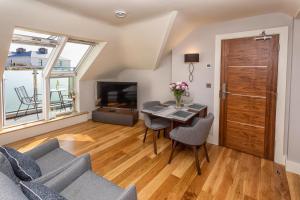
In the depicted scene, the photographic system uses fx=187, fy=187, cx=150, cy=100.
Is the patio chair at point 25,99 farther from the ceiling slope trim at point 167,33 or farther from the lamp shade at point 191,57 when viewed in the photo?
the lamp shade at point 191,57

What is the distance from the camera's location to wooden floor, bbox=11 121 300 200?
2.21 meters

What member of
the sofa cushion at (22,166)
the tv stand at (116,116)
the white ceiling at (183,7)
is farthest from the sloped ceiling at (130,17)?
the sofa cushion at (22,166)

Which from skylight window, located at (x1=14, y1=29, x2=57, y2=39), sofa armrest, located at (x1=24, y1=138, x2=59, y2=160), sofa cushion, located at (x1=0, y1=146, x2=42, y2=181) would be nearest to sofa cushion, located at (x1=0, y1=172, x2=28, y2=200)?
sofa cushion, located at (x1=0, y1=146, x2=42, y2=181)

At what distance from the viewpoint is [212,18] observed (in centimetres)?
315

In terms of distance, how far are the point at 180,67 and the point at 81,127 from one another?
271cm

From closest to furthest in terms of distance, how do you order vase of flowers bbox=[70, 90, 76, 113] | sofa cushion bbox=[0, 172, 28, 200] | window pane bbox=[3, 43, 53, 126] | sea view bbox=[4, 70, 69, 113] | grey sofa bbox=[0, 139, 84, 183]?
sofa cushion bbox=[0, 172, 28, 200], grey sofa bbox=[0, 139, 84, 183], window pane bbox=[3, 43, 53, 126], sea view bbox=[4, 70, 69, 113], vase of flowers bbox=[70, 90, 76, 113]

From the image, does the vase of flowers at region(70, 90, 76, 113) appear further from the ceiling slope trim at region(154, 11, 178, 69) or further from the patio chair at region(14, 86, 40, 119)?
the ceiling slope trim at region(154, 11, 178, 69)

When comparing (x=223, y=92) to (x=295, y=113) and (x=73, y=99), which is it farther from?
(x=73, y=99)

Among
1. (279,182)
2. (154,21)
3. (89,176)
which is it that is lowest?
(279,182)

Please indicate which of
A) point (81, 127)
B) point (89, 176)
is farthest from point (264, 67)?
point (81, 127)

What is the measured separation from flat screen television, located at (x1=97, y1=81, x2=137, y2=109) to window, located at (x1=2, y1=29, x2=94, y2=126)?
75 cm

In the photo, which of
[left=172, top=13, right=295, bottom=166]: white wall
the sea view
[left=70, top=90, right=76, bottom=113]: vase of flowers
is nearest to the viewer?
[left=172, top=13, right=295, bottom=166]: white wall

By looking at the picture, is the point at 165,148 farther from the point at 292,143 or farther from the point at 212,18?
the point at 212,18

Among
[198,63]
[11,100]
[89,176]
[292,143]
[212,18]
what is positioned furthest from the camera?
[11,100]
